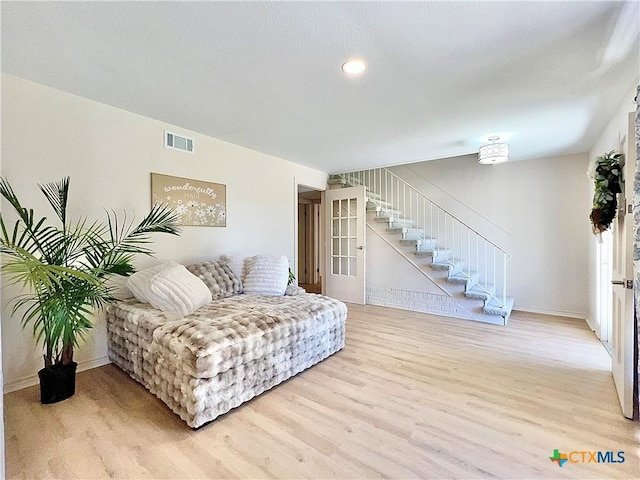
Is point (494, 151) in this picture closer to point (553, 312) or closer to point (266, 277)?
point (553, 312)

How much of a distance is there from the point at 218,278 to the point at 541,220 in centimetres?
472

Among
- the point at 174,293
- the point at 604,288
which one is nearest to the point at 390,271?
the point at 604,288

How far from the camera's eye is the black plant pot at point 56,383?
79.2 inches

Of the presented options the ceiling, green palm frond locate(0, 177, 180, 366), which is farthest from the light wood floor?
the ceiling

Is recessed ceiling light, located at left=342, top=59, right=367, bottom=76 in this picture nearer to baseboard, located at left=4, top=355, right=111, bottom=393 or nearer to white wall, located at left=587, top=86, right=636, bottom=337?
white wall, located at left=587, top=86, right=636, bottom=337

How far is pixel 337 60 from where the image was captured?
191cm

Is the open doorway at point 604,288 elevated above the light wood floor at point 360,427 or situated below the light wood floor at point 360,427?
above

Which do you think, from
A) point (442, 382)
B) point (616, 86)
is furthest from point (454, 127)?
point (442, 382)

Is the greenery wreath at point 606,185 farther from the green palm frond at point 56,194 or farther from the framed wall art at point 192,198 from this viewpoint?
the green palm frond at point 56,194

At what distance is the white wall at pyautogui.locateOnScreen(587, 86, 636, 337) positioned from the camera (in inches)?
92.5

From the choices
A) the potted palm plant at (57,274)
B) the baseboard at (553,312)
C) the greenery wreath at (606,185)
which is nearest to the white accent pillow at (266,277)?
the potted palm plant at (57,274)

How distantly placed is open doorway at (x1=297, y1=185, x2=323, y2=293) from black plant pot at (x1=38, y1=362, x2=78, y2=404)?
502 centimetres

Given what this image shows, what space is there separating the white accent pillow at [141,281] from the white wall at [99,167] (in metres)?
0.31

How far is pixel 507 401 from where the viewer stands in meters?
2.05
